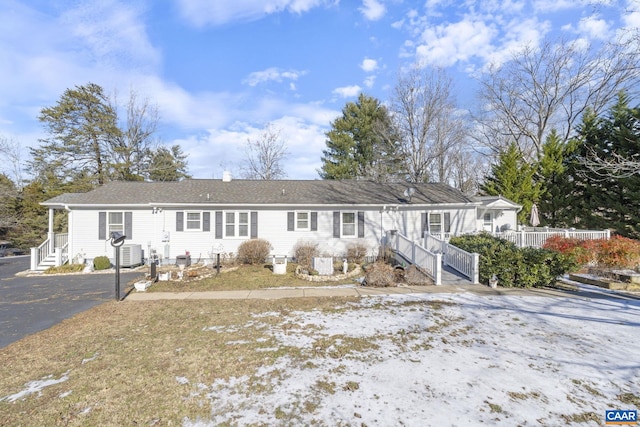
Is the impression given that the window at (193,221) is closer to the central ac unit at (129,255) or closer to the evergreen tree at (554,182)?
the central ac unit at (129,255)

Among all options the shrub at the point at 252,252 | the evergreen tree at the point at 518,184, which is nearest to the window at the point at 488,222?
the evergreen tree at the point at 518,184

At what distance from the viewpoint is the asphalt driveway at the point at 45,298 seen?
613cm

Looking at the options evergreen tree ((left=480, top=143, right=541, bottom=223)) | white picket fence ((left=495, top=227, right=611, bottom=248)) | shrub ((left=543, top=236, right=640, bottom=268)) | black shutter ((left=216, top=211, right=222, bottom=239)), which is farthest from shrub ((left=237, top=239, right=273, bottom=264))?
evergreen tree ((left=480, top=143, right=541, bottom=223))

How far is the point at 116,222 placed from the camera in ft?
43.3

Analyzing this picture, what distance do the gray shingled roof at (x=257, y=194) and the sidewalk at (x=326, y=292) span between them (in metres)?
5.41

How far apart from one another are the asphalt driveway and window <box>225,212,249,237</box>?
404 cm

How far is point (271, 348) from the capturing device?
15.5 feet

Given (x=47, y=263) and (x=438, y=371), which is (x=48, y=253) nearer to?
(x=47, y=263)

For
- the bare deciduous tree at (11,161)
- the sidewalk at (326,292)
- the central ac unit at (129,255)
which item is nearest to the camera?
the sidewalk at (326,292)

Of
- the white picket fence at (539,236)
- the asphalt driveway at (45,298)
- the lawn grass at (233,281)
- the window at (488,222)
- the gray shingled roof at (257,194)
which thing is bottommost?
the asphalt driveway at (45,298)

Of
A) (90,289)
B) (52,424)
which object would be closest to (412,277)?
(52,424)

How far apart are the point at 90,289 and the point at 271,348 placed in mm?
7978

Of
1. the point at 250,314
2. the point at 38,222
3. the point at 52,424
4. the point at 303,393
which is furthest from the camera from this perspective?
the point at 38,222

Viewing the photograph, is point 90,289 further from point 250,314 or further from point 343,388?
point 343,388
